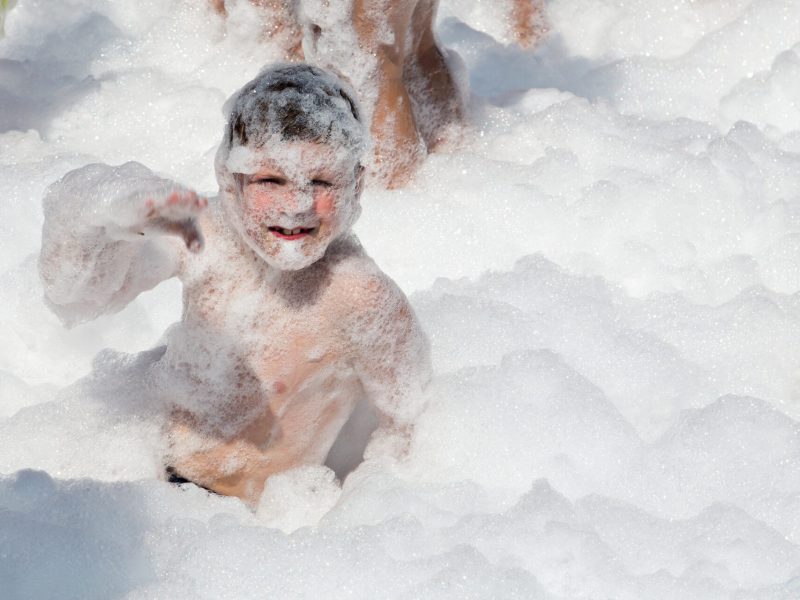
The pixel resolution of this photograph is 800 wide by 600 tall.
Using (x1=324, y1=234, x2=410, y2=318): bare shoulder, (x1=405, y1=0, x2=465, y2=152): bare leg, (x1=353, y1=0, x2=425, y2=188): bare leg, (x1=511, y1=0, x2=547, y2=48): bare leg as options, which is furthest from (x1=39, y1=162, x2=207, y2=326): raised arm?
(x1=511, y1=0, x2=547, y2=48): bare leg

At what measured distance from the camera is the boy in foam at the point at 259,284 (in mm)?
1549

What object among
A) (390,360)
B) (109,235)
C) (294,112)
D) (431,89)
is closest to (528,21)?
(431,89)

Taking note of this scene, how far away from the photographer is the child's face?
1553 millimetres

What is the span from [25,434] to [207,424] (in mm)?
365

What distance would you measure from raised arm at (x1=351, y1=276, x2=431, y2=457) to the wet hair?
0.23 meters

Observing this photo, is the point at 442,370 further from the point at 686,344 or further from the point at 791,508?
the point at 791,508

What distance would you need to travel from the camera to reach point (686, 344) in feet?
7.34

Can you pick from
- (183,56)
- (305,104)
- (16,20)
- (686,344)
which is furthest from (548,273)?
(16,20)

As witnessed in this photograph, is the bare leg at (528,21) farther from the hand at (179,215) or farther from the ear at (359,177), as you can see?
the hand at (179,215)

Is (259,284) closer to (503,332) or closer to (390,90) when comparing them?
(503,332)

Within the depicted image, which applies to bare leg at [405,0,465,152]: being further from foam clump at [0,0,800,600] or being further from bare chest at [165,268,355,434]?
bare chest at [165,268,355,434]

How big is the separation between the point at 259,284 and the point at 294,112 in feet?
0.95

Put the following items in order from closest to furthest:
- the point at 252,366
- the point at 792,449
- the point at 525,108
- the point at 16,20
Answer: the point at 252,366, the point at 792,449, the point at 525,108, the point at 16,20

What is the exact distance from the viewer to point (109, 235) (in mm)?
1553
